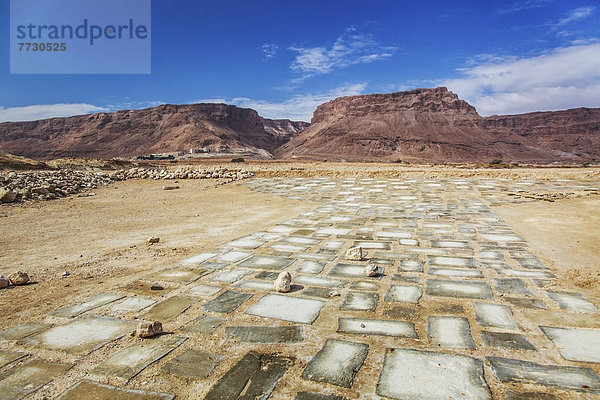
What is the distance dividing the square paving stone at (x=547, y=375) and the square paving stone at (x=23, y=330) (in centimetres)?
328


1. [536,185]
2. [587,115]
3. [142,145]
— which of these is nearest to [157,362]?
[536,185]

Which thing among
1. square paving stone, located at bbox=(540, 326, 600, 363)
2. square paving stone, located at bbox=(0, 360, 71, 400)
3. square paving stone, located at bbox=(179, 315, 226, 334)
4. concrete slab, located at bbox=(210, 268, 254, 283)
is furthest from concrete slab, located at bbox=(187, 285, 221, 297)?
square paving stone, located at bbox=(540, 326, 600, 363)

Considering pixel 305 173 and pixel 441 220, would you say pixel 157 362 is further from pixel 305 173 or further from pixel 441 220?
pixel 305 173

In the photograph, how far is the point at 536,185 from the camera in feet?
36.3

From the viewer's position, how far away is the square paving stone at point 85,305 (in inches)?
114

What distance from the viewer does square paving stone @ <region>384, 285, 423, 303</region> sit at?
3.13 metres

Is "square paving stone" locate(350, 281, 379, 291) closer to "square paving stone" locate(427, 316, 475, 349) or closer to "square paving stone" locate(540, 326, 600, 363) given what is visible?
"square paving stone" locate(427, 316, 475, 349)

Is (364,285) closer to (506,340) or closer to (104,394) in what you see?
(506,340)

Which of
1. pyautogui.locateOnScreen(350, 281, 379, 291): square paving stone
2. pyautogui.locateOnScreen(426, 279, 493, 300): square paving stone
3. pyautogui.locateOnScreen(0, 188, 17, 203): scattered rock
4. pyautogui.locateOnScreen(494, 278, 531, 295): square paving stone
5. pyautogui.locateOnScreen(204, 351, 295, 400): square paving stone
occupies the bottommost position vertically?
pyautogui.locateOnScreen(204, 351, 295, 400): square paving stone

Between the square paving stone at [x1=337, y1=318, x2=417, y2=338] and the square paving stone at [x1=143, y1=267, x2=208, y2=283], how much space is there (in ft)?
5.97

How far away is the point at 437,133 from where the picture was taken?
77.0m

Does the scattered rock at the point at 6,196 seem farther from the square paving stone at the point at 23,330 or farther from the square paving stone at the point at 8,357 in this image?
the square paving stone at the point at 8,357

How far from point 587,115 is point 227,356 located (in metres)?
118

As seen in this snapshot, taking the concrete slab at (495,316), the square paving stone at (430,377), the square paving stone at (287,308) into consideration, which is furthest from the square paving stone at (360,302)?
the concrete slab at (495,316)
